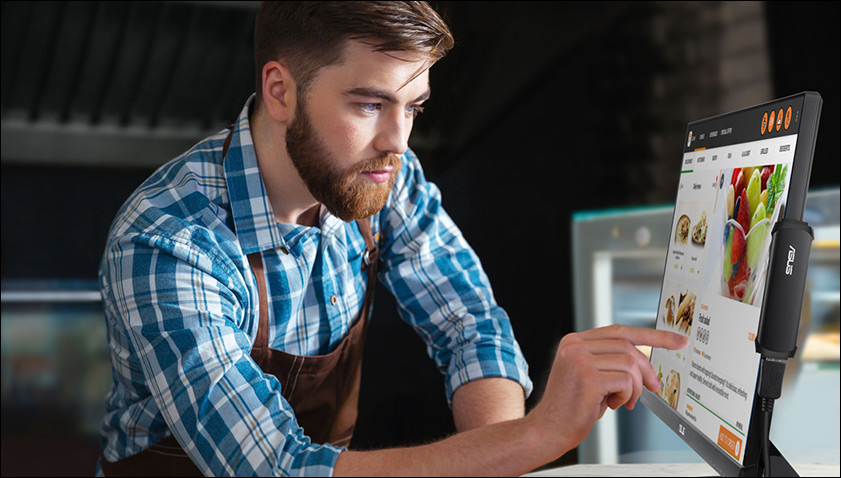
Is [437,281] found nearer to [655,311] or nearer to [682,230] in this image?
[682,230]

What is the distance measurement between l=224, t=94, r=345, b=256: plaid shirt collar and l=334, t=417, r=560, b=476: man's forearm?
422 mm

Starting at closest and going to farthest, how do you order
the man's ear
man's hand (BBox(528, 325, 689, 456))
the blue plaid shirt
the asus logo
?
the asus logo → man's hand (BBox(528, 325, 689, 456)) → the blue plaid shirt → the man's ear

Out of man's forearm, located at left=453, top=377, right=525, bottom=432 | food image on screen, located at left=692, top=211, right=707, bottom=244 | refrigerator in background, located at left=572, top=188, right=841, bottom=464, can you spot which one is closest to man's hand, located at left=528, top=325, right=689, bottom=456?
food image on screen, located at left=692, top=211, right=707, bottom=244

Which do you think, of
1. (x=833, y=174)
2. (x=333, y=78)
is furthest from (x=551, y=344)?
(x=333, y=78)

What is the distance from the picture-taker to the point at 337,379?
1271mm

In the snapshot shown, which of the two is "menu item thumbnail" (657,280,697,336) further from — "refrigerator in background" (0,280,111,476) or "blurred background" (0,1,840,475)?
"refrigerator in background" (0,280,111,476)

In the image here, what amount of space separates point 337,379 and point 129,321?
44cm

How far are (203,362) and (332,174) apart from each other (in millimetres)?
364

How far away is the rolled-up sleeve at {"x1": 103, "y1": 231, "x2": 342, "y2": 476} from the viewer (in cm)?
79

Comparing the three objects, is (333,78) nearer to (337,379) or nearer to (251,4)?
(337,379)

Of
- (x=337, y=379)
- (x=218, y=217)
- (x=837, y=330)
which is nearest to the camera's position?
(x=218, y=217)

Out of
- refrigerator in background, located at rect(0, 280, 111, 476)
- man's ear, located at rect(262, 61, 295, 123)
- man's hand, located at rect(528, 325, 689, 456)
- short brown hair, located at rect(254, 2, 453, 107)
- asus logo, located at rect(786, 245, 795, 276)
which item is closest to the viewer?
asus logo, located at rect(786, 245, 795, 276)

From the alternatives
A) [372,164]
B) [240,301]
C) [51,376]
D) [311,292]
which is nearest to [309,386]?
[311,292]

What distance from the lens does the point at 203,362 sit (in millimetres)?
835
